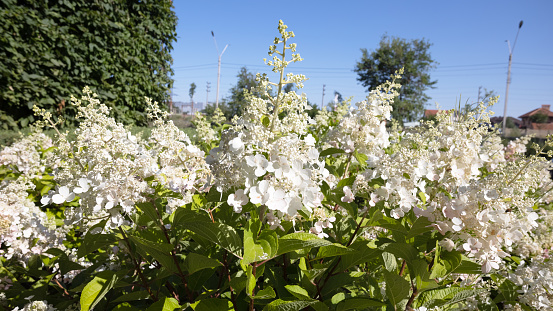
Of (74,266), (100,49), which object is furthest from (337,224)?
(100,49)

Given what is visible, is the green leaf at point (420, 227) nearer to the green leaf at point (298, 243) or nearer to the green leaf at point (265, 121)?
the green leaf at point (298, 243)

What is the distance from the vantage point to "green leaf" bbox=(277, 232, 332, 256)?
1201 mm

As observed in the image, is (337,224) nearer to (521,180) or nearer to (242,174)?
(242,174)

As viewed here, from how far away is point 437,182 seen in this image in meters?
1.79

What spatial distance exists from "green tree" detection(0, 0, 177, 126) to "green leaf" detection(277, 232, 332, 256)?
5.34 m

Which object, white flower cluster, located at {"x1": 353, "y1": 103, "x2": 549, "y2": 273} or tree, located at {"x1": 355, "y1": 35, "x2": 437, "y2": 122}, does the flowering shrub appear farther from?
tree, located at {"x1": 355, "y1": 35, "x2": 437, "y2": 122}

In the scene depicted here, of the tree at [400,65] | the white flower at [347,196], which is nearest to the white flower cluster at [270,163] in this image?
the white flower at [347,196]

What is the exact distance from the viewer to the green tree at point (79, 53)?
5559mm

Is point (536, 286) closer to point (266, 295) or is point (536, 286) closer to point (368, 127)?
point (368, 127)

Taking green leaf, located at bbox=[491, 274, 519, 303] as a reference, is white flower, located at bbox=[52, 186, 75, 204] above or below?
above

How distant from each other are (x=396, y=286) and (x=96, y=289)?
129 cm

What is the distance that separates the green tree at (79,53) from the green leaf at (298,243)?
5343mm

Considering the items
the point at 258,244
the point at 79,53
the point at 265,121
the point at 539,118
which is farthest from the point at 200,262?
the point at 539,118

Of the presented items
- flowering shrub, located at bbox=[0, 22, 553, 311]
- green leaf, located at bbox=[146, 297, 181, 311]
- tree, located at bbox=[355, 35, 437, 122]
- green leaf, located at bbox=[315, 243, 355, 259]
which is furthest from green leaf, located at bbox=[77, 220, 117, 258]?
tree, located at bbox=[355, 35, 437, 122]
